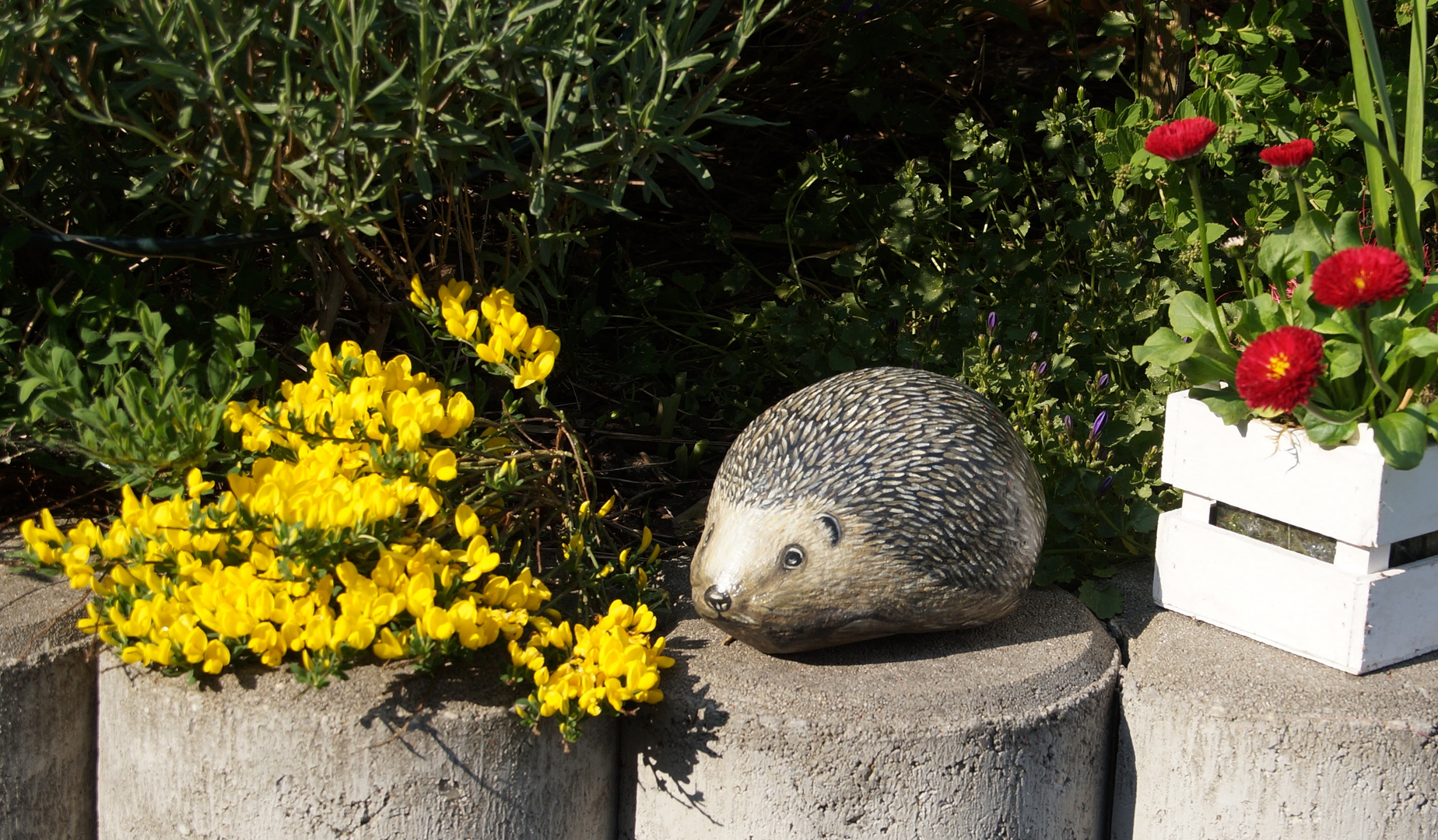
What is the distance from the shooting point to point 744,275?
341 cm

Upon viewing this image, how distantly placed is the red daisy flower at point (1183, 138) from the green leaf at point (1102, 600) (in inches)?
34.7

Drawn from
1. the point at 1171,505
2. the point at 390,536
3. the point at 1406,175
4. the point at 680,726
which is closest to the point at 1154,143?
the point at 1406,175

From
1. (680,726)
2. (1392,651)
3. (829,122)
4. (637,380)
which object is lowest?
(680,726)

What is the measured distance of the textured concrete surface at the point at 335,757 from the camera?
198cm

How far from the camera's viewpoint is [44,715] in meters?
2.15

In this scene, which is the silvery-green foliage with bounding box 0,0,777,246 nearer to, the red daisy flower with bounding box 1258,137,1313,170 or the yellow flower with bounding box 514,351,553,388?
the yellow flower with bounding box 514,351,553,388

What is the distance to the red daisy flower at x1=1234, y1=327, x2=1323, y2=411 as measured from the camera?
199 centimetres

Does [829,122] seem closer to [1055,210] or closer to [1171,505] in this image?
[1055,210]

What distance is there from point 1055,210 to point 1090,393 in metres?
0.85

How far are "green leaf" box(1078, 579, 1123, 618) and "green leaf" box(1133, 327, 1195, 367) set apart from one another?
1.58ft

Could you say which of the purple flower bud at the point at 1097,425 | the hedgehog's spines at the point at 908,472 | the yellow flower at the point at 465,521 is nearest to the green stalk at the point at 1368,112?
the purple flower bud at the point at 1097,425

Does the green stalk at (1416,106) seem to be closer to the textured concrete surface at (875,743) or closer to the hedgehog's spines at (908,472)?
the hedgehog's spines at (908,472)

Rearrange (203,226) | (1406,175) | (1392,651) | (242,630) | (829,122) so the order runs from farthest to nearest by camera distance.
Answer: (829,122) < (203,226) < (1406,175) < (1392,651) < (242,630)

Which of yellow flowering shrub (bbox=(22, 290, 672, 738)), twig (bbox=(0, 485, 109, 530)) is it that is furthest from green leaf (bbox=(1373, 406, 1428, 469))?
twig (bbox=(0, 485, 109, 530))
